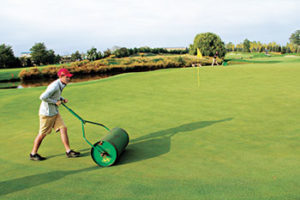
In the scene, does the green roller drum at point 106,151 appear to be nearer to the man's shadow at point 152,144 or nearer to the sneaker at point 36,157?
the man's shadow at point 152,144

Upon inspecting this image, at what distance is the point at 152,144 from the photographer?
274 inches

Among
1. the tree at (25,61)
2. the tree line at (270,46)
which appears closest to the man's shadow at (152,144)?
the tree at (25,61)

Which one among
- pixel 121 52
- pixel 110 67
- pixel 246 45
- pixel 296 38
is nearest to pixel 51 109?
pixel 110 67

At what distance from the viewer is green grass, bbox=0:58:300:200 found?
14.1 feet

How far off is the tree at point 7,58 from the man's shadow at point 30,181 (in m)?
83.5

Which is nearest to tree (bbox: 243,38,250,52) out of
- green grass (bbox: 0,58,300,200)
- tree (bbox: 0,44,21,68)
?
tree (bbox: 0,44,21,68)

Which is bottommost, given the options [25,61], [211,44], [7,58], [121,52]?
[25,61]

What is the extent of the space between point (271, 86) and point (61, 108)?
13.5 meters

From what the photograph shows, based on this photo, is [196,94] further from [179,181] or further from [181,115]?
[179,181]

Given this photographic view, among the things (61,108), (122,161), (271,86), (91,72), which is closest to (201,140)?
(122,161)

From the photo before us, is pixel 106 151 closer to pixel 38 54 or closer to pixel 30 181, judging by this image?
pixel 30 181

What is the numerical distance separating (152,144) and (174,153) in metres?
0.98

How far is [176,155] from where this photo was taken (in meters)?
6.02

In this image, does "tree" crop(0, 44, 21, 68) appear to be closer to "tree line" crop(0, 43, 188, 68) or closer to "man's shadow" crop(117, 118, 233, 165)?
"tree line" crop(0, 43, 188, 68)
